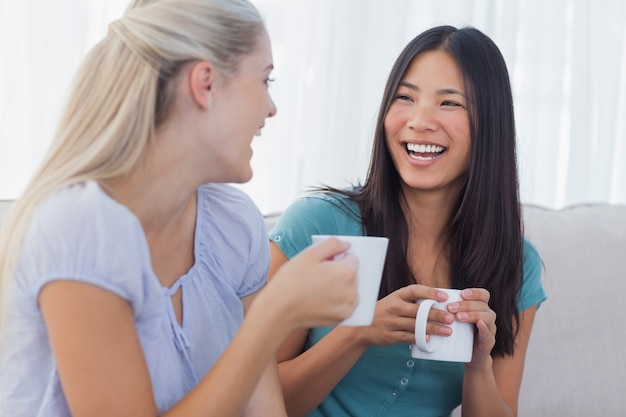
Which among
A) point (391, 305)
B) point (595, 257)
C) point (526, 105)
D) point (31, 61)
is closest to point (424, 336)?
point (391, 305)

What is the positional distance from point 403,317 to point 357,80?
4.88 ft

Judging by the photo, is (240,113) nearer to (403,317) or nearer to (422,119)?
(403,317)

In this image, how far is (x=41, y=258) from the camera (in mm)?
1010

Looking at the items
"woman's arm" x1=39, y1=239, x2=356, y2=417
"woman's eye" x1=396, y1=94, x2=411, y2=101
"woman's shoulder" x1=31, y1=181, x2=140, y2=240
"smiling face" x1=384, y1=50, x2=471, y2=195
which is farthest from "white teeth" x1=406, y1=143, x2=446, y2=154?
"woman's shoulder" x1=31, y1=181, x2=140, y2=240

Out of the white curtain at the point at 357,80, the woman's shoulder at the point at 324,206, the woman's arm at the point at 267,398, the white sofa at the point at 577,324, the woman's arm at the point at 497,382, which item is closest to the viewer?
the woman's arm at the point at 267,398

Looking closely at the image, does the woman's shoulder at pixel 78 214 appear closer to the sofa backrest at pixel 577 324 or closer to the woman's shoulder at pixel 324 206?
the woman's shoulder at pixel 324 206

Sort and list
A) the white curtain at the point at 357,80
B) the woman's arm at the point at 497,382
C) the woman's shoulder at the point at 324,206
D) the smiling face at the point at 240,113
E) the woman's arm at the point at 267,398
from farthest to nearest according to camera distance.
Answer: the white curtain at the point at 357,80 < the woman's shoulder at the point at 324,206 < the woman's arm at the point at 497,382 < the woman's arm at the point at 267,398 < the smiling face at the point at 240,113

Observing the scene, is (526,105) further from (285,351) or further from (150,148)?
(150,148)

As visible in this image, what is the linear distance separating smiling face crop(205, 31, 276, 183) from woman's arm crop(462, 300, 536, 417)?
1.65 feet

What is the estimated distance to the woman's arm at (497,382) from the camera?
159cm

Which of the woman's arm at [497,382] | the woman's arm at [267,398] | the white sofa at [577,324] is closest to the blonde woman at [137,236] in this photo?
the woman's arm at [267,398]

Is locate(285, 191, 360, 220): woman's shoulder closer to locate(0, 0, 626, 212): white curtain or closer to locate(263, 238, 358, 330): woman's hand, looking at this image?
locate(0, 0, 626, 212): white curtain

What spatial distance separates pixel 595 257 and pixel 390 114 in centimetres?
68

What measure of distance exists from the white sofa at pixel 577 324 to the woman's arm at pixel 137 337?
85 centimetres
